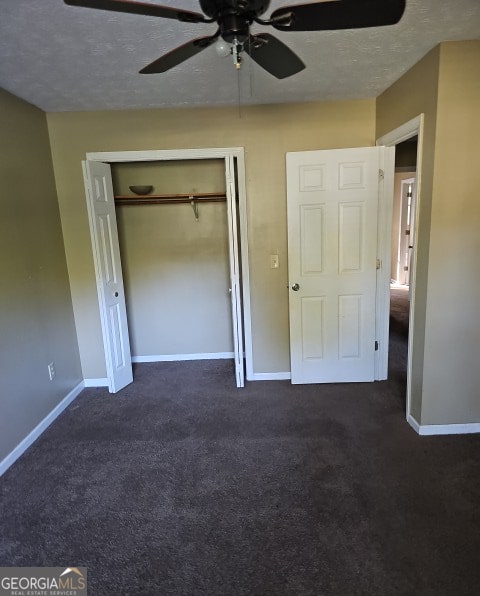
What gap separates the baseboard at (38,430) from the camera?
2.31m

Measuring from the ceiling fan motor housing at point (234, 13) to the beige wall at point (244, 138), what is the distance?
1723 millimetres

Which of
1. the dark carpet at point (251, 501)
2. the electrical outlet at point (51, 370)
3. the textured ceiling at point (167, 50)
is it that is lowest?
the dark carpet at point (251, 501)

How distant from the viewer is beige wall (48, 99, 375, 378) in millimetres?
2955

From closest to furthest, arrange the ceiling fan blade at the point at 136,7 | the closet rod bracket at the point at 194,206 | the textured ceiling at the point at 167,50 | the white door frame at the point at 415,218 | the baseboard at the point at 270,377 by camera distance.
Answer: the ceiling fan blade at the point at 136,7
the textured ceiling at the point at 167,50
the white door frame at the point at 415,218
the baseboard at the point at 270,377
the closet rod bracket at the point at 194,206

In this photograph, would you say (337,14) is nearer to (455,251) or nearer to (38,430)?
(455,251)

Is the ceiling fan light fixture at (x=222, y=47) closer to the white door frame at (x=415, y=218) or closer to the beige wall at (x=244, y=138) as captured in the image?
the white door frame at (x=415, y=218)

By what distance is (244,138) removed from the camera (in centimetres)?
300

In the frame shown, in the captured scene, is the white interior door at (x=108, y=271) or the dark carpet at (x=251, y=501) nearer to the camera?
the dark carpet at (x=251, y=501)

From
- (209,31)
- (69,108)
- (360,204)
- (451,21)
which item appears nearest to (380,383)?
(360,204)

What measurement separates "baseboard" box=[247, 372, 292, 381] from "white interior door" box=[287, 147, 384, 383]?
0.15 metres

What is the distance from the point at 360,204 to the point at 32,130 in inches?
109

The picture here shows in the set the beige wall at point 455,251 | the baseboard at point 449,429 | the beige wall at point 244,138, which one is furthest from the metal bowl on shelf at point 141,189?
the baseboard at point 449,429

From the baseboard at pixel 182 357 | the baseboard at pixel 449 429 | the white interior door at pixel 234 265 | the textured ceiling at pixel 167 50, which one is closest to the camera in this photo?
the textured ceiling at pixel 167 50

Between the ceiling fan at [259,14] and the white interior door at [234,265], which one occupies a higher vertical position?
the ceiling fan at [259,14]
